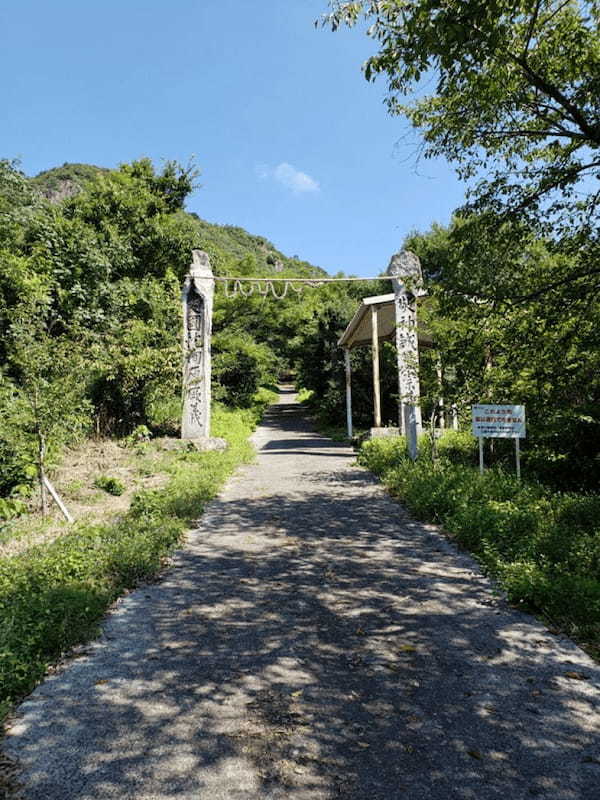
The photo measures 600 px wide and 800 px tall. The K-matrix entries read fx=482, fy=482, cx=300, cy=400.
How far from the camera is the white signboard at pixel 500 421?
7086 millimetres

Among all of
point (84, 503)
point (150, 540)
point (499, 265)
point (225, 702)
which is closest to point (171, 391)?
point (84, 503)

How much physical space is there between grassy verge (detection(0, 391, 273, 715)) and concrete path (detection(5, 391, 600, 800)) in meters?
0.17

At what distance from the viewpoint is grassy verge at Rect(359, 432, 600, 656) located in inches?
146

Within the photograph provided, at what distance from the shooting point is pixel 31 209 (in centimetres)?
1385

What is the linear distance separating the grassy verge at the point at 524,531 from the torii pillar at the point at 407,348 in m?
1.27

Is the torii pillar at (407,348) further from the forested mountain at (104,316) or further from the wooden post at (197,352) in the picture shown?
the forested mountain at (104,316)

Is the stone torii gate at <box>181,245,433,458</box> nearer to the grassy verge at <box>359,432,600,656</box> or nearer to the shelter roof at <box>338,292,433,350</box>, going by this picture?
the shelter roof at <box>338,292,433,350</box>

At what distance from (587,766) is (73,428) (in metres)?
8.10

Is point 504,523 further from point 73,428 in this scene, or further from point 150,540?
point 73,428

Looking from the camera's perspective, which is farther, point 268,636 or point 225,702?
point 268,636

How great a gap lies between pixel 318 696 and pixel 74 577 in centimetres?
251

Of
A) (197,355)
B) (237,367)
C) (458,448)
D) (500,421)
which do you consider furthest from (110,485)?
(237,367)

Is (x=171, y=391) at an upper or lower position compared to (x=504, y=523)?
upper

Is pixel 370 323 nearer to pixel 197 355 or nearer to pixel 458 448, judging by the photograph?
pixel 197 355
